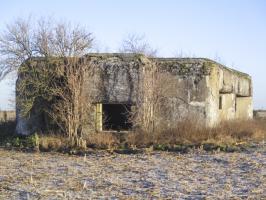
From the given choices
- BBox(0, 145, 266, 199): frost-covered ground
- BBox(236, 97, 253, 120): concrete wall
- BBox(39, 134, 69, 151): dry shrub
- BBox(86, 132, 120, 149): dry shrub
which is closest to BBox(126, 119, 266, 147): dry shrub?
BBox(86, 132, 120, 149): dry shrub

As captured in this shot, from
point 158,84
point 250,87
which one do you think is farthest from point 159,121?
point 250,87

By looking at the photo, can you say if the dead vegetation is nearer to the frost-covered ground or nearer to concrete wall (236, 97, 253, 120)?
the frost-covered ground

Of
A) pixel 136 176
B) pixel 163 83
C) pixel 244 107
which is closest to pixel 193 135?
pixel 163 83

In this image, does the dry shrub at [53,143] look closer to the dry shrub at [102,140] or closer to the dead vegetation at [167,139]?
the dead vegetation at [167,139]

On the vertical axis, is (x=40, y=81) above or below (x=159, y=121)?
above

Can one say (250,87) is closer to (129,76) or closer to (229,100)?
(229,100)

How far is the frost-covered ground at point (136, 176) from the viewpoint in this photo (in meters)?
8.48

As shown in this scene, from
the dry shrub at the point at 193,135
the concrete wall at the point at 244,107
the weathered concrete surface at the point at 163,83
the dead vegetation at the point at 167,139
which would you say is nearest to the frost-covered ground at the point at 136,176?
the dead vegetation at the point at 167,139

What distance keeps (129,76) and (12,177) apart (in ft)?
23.4

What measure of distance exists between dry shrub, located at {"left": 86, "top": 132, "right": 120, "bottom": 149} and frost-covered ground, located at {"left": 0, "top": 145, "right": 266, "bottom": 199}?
4.56 feet

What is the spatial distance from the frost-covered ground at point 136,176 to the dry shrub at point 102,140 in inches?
54.7

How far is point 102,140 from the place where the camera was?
603 inches

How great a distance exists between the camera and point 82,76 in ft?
52.6

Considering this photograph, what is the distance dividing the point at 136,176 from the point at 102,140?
5312 mm
